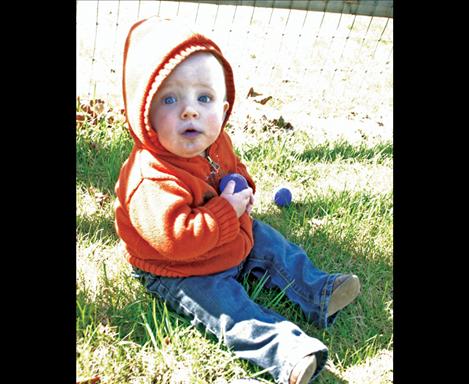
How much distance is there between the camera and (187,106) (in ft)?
7.43

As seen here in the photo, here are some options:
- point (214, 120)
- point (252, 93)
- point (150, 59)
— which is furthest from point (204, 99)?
point (252, 93)

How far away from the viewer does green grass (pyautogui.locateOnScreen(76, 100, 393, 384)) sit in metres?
2.18

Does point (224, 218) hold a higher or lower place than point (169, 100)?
lower

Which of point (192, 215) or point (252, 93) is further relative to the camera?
point (252, 93)

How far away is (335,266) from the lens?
9.33ft

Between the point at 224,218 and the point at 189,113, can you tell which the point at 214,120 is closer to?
the point at 189,113

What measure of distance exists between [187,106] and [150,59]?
212mm

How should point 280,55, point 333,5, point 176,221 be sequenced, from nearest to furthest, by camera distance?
point 176,221 → point 333,5 → point 280,55

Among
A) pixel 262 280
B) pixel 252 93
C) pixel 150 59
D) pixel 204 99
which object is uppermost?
pixel 150 59

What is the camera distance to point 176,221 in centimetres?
221

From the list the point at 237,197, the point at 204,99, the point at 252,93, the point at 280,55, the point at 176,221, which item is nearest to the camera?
the point at 176,221

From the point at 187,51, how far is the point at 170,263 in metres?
0.79

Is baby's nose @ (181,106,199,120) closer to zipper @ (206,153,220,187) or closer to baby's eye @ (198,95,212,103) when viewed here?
baby's eye @ (198,95,212,103)
